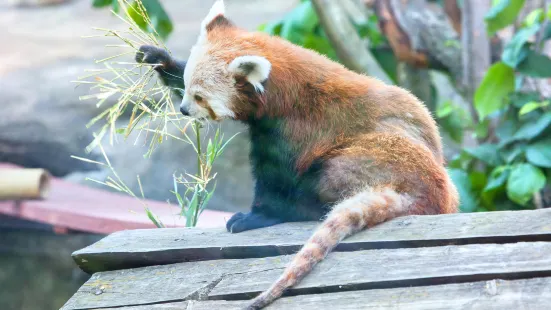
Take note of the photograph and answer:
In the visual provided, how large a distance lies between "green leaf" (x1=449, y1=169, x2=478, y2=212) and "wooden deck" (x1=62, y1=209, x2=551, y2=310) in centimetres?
194

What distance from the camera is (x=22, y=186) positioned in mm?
4398

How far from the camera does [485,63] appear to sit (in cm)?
428

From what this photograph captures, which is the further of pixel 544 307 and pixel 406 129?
pixel 406 129

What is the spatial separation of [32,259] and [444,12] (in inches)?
156

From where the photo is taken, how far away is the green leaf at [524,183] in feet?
11.5

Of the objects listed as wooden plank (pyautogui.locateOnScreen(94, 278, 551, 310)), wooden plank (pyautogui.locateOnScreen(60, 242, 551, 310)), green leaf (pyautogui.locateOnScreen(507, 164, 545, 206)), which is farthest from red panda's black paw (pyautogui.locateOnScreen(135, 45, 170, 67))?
green leaf (pyautogui.locateOnScreen(507, 164, 545, 206))

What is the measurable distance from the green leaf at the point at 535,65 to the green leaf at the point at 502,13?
24 centimetres

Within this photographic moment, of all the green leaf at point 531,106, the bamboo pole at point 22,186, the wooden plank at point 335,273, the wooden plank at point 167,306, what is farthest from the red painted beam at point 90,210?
the green leaf at point 531,106

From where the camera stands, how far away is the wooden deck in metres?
1.58

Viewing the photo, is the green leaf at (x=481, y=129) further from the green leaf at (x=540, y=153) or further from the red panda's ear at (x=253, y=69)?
the red panda's ear at (x=253, y=69)

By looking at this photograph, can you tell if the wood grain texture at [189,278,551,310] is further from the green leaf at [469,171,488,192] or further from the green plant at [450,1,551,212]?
the green leaf at [469,171,488,192]

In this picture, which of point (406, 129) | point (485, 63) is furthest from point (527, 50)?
point (406, 129)

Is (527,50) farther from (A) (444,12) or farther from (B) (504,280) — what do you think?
(B) (504,280)

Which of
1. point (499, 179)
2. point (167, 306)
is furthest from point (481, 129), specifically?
point (167, 306)
